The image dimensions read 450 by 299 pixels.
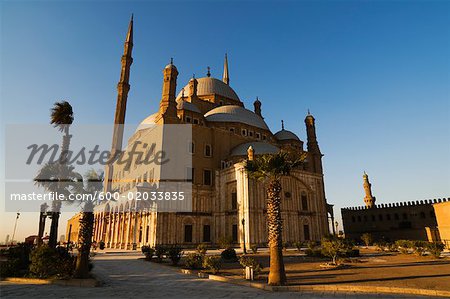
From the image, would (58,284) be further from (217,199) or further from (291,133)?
(291,133)

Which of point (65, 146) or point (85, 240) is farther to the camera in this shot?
point (65, 146)

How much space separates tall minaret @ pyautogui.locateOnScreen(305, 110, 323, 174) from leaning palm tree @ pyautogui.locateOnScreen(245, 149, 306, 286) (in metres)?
33.8

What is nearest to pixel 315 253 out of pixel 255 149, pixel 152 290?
pixel 152 290

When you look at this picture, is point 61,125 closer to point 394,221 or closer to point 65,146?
point 65,146

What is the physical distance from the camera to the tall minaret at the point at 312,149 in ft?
150

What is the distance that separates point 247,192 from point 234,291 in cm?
2265

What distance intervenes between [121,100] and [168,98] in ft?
29.4

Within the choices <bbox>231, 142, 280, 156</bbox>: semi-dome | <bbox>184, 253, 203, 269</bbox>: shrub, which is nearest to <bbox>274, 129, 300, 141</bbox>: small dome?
<bbox>231, 142, 280, 156</bbox>: semi-dome

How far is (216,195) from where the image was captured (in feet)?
119

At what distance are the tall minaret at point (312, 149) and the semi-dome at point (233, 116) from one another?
7.33 metres

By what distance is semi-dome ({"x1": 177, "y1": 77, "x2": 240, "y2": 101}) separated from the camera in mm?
50906

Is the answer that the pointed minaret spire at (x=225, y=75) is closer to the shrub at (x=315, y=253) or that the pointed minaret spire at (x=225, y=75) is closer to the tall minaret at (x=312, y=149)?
the tall minaret at (x=312, y=149)

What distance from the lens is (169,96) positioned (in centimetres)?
3712

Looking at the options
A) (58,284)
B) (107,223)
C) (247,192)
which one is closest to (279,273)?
(58,284)
